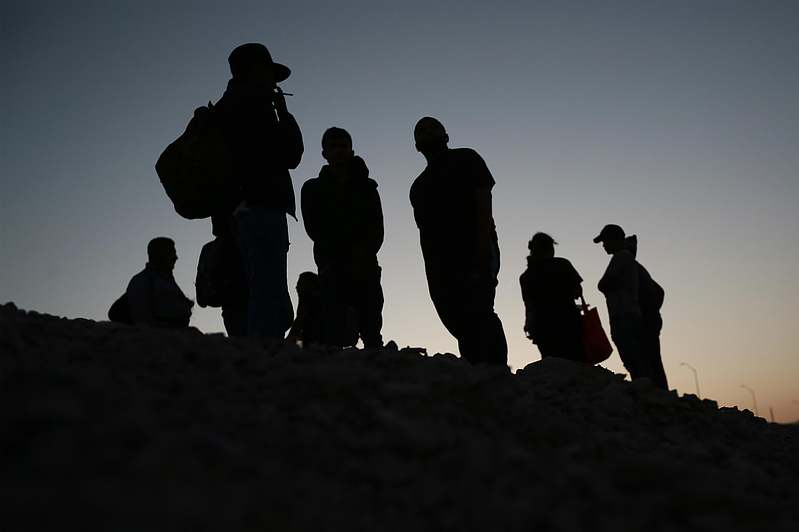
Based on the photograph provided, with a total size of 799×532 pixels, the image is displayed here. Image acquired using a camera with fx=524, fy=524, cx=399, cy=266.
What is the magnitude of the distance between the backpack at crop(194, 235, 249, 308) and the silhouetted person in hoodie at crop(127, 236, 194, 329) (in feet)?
2.08

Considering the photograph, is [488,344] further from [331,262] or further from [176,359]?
[176,359]

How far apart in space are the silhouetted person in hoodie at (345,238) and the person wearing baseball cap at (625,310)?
7.65 ft

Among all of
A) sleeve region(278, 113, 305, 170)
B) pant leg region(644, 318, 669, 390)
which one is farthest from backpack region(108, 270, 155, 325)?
pant leg region(644, 318, 669, 390)

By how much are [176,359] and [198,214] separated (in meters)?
1.67

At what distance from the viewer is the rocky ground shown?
113 centimetres

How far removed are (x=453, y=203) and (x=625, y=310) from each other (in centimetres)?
225

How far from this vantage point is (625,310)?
4.76 metres

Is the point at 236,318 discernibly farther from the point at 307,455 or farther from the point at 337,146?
the point at 307,455

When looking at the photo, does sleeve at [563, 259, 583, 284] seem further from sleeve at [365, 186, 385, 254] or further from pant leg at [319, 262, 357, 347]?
pant leg at [319, 262, 357, 347]

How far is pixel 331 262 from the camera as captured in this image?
12.4ft

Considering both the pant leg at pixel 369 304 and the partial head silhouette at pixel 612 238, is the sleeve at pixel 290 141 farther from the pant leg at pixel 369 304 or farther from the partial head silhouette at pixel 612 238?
the partial head silhouette at pixel 612 238

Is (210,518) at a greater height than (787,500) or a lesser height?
greater

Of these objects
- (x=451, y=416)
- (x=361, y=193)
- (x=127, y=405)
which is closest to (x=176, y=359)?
(x=127, y=405)

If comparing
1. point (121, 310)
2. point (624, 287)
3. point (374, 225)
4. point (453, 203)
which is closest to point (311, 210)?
point (374, 225)
